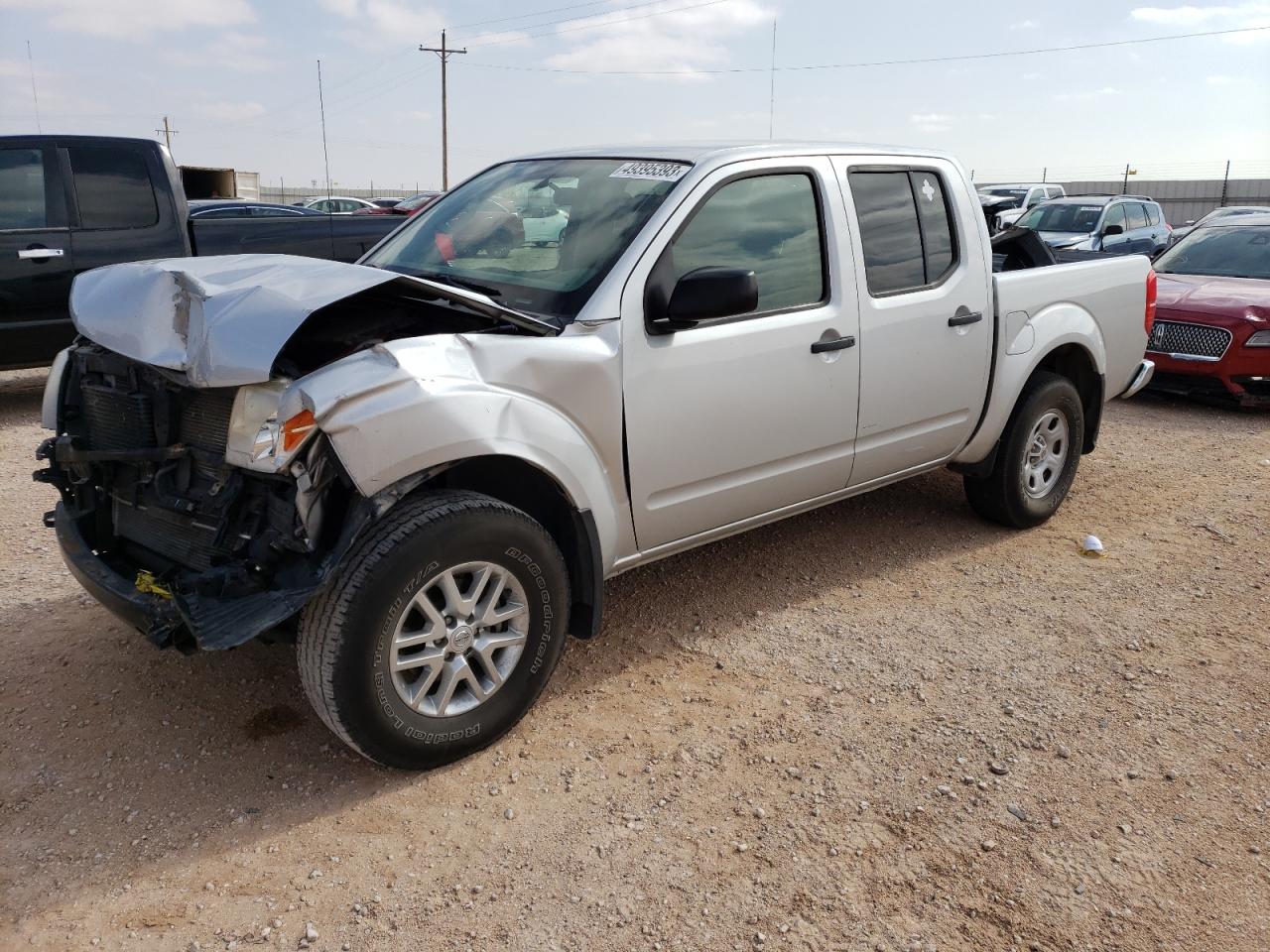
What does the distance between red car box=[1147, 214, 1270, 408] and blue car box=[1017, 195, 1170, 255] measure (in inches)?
224

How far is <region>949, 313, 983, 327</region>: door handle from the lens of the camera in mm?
4453

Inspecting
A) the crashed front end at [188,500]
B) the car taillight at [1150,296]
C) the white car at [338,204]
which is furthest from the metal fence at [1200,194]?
the crashed front end at [188,500]

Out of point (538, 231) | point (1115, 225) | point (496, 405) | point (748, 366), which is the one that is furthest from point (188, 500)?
point (1115, 225)

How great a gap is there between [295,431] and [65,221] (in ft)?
18.9

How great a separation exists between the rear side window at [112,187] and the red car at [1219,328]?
808 cm

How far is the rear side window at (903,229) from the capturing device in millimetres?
4184

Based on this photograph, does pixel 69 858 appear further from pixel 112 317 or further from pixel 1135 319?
pixel 1135 319

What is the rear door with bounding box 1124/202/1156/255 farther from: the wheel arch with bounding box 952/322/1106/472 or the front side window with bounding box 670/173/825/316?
the front side window with bounding box 670/173/825/316

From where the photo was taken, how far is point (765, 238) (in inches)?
151

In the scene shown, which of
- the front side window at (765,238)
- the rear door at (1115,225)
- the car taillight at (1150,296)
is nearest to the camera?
the front side window at (765,238)

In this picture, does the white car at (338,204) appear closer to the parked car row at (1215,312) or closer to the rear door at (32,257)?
the rear door at (32,257)

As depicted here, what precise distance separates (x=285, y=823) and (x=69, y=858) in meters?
0.56

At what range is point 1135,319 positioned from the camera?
18.2ft

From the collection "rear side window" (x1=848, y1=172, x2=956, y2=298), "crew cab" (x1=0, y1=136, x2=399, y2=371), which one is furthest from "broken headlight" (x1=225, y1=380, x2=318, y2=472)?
"crew cab" (x1=0, y1=136, x2=399, y2=371)
